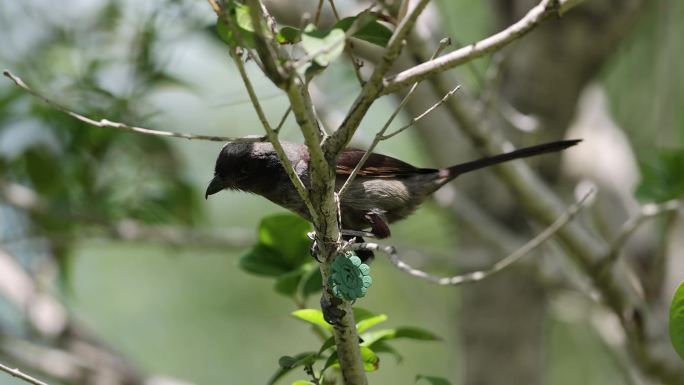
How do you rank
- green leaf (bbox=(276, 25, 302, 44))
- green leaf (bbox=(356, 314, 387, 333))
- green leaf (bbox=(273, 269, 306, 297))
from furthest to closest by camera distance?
green leaf (bbox=(273, 269, 306, 297)) < green leaf (bbox=(356, 314, 387, 333)) < green leaf (bbox=(276, 25, 302, 44))

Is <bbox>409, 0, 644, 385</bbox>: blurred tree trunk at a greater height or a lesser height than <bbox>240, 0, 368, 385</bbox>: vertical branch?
greater

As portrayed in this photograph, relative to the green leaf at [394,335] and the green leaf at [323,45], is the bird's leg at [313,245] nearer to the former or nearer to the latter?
the green leaf at [394,335]

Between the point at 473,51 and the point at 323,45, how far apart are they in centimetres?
39

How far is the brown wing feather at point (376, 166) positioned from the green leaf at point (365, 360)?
1368 millimetres

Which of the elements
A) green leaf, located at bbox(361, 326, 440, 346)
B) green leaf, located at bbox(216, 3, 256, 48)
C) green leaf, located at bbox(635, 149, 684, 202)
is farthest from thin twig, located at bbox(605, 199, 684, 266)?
green leaf, located at bbox(216, 3, 256, 48)

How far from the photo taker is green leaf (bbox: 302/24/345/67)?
76.1 inches

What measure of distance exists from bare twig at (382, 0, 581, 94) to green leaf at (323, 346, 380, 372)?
90 cm

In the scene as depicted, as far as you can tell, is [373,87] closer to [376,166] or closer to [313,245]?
[313,245]

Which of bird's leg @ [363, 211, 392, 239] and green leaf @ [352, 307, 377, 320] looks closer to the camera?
green leaf @ [352, 307, 377, 320]

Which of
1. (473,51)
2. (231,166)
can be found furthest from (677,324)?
(231,166)

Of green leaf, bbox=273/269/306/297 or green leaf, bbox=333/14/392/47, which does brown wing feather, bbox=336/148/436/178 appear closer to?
green leaf, bbox=273/269/306/297

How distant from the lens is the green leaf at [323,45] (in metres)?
1.93

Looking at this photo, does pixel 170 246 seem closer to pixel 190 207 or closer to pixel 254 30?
pixel 190 207

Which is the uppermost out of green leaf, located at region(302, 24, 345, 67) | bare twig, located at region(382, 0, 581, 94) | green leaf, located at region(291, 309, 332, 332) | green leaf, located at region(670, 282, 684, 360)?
bare twig, located at region(382, 0, 581, 94)
